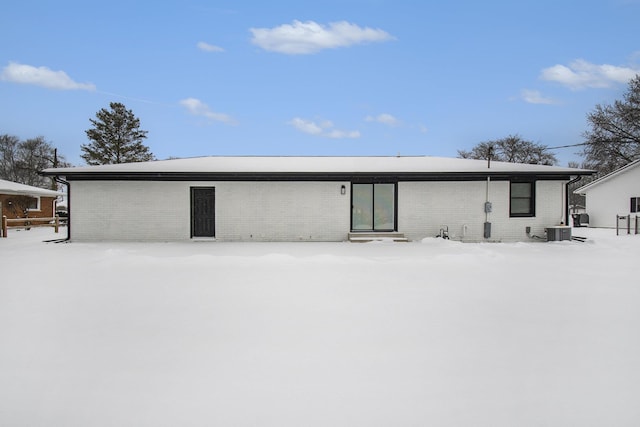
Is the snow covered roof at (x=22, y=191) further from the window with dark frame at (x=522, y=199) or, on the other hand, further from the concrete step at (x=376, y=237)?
the window with dark frame at (x=522, y=199)

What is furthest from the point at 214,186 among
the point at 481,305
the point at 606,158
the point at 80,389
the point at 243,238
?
the point at 606,158

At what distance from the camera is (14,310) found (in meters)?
5.56

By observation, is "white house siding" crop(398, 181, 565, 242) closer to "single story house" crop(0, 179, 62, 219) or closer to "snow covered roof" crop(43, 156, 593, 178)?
"snow covered roof" crop(43, 156, 593, 178)

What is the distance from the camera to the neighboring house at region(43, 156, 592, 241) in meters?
15.2

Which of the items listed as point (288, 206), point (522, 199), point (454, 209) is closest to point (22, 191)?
point (288, 206)

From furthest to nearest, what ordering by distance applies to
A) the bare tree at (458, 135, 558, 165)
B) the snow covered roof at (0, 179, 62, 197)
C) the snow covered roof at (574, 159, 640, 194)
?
the bare tree at (458, 135, 558, 165) < the snow covered roof at (574, 159, 640, 194) < the snow covered roof at (0, 179, 62, 197)

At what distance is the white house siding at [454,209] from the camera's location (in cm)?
1530

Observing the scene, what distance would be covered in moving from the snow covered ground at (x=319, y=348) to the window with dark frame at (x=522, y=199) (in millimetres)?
7114

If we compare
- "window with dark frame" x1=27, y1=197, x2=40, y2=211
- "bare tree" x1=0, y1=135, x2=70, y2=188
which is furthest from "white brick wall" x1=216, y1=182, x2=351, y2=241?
"bare tree" x1=0, y1=135, x2=70, y2=188

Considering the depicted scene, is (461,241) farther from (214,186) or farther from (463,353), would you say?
(463,353)

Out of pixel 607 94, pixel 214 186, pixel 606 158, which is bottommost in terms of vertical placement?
pixel 214 186

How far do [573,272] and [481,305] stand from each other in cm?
416

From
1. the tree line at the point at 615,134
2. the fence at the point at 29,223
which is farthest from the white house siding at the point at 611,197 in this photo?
the fence at the point at 29,223

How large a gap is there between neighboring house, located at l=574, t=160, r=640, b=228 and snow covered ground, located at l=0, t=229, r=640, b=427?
1943cm
